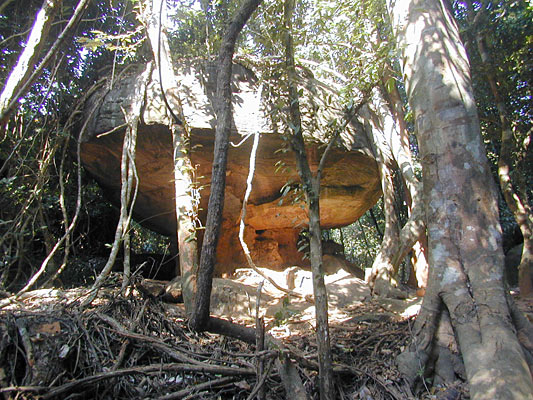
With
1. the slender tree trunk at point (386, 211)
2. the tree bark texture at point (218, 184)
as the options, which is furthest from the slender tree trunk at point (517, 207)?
the tree bark texture at point (218, 184)

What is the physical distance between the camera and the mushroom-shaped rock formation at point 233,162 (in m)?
6.41

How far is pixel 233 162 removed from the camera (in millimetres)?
7387

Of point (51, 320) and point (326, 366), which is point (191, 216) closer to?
point (51, 320)

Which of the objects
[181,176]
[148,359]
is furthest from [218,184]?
[181,176]

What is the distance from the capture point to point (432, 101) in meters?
3.04

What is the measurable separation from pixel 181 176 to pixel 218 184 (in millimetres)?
2119

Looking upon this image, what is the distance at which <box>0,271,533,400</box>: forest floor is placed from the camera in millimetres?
2148

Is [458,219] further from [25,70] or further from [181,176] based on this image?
[25,70]

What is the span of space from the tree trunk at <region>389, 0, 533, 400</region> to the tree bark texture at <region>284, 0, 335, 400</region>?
71 cm

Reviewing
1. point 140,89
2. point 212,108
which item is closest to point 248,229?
point 212,108

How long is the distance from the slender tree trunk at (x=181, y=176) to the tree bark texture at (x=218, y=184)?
138 centimetres

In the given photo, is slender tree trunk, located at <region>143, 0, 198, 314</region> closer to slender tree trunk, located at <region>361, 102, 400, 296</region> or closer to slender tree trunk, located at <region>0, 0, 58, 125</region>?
slender tree trunk, located at <region>0, 0, 58, 125</region>

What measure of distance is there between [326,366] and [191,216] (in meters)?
3.00

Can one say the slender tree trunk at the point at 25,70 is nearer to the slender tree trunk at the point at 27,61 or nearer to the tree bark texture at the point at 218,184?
the slender tree trunk at the point at 27,61
